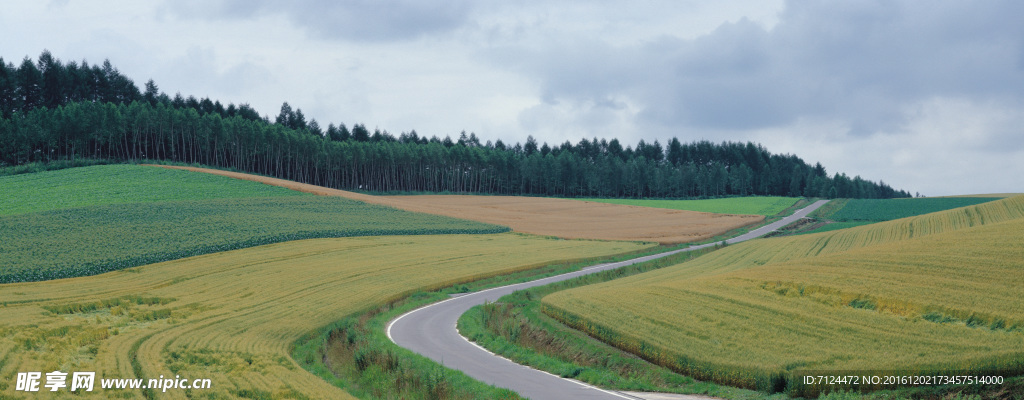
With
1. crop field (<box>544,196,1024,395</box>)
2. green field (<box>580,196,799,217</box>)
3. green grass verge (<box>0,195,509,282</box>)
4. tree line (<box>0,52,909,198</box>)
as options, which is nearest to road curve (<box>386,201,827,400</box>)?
crop field (<box>544,196,1024,395</box>)

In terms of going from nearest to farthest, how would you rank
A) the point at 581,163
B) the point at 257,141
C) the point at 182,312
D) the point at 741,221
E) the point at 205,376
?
the point at 205,376 < the point at 182,312 < the point at 741,221 < the point at 257,141 < the point at 581,163

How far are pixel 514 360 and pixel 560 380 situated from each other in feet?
11.7

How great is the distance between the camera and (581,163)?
569 feet

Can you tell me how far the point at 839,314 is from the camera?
21906mm

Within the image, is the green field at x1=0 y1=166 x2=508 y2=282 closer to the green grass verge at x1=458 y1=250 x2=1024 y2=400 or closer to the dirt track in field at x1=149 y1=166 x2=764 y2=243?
the dirt track in field at x1=149 y1=166 x2=764 y2=243

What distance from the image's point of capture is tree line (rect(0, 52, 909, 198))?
357 ft

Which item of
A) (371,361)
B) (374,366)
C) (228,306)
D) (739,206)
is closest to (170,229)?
(228,306)

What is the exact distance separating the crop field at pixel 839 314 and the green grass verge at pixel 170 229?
104 ft

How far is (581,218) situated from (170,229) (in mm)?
59338

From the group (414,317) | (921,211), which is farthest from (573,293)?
(921,211)

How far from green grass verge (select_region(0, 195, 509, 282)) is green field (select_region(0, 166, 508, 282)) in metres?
0.07

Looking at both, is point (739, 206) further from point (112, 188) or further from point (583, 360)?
point (583, 360)

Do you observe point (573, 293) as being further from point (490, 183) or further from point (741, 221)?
point (490, 183)

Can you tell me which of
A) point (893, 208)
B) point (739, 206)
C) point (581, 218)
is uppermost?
point (893, 208)
